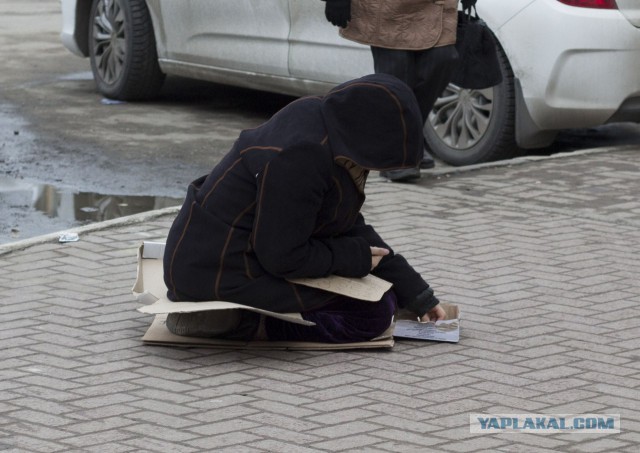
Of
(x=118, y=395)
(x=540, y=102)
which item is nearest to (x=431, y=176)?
(x=540, y=102)

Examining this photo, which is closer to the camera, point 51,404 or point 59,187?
point 51,404

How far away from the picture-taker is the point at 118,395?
14.4ft

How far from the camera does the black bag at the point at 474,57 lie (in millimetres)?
7117

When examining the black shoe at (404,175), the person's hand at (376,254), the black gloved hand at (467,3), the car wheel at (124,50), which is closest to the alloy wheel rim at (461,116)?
the black shoe at (404,175)

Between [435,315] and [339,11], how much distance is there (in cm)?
232

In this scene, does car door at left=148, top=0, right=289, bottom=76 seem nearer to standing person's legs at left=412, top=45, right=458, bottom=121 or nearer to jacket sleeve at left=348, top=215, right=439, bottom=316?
standing person's legs at left=412, top=45, right=458, bottom=121

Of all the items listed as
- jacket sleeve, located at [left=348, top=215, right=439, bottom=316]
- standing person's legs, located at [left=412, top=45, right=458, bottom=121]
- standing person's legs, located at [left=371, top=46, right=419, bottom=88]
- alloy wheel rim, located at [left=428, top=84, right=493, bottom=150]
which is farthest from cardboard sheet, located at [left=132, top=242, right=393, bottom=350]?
alloy wheel rim, located at [left=428, top=84, right=493, bottom=150]

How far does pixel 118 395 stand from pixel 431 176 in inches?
144

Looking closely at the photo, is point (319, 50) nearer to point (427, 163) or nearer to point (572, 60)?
point (427, 163)

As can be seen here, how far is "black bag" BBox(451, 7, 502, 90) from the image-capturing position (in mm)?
7117

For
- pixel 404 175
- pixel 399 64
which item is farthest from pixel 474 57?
pixel 404 175

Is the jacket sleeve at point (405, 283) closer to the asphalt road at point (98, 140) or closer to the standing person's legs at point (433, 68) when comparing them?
the standing person's legs at point (433, 68)

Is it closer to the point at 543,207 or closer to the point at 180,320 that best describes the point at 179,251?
the point at 180,320

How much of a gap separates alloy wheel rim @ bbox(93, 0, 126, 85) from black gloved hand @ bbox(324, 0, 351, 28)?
10.8ft
